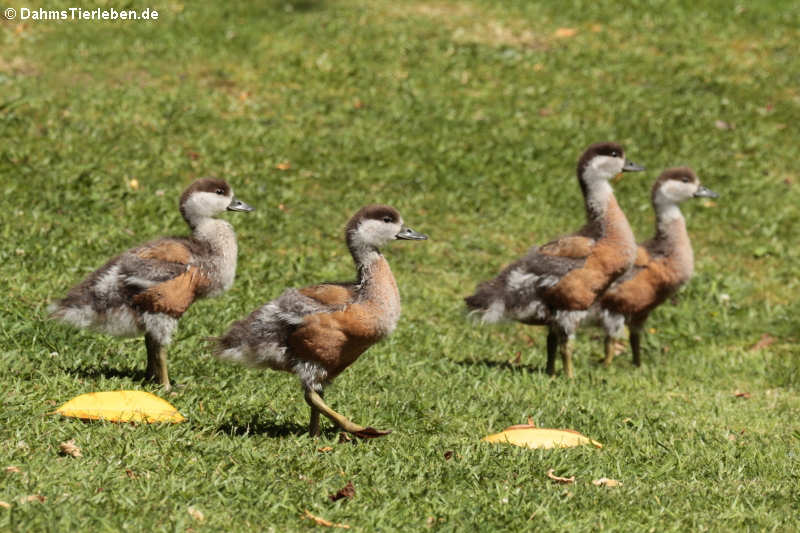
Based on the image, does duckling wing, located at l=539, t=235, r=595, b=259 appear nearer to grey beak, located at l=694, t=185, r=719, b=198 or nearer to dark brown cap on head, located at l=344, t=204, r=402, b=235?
grey beak, located at l=694, t=185, r=719, b=198

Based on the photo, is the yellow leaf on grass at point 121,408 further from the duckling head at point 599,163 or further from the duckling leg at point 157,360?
the duckling head at point 599,163

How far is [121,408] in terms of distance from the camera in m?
6.62

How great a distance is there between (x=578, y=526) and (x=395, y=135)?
1019 cm

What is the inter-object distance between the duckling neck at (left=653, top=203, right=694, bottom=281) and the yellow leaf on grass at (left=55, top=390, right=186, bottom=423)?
568 cm

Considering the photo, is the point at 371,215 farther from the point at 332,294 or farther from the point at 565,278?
the point at 565,278

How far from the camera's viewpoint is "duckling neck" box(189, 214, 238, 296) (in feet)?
25.1

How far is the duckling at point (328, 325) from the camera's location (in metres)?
6.66

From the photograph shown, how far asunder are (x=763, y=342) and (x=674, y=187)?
1972 millimetres

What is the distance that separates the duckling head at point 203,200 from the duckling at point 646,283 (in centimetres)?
418

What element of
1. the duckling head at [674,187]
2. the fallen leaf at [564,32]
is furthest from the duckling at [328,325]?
the fallen leaf at [564,32]

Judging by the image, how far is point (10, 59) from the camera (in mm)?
Answer: 16109

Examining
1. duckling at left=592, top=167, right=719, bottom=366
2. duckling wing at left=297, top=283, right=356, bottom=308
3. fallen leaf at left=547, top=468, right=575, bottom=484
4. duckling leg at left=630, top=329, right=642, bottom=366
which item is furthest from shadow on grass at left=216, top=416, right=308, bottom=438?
duckling leg at left=630, top=329, right=642, bottom=366

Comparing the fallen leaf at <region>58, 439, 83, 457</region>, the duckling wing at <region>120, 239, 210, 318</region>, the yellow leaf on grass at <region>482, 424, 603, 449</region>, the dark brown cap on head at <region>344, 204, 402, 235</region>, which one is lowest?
the yellow leaf on grass at <region>482, 424, 603, 449</region>

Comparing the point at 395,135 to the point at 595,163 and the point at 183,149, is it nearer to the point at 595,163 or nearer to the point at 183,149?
the point at 183,149
